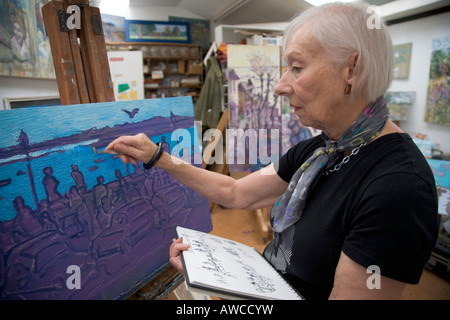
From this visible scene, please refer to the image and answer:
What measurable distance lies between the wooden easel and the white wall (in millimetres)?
3121

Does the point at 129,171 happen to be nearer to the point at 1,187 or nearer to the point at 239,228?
the point at 1,187

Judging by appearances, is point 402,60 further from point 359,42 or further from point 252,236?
point 359,42

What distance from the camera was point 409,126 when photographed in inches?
123

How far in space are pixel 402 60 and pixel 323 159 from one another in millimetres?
3033

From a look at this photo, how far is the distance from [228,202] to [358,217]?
2.05ft

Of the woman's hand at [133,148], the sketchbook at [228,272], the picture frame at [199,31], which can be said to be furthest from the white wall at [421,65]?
the picture frame at [199,31]

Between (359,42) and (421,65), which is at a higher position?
(421,65)

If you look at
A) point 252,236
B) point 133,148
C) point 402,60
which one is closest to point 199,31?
point 402,60

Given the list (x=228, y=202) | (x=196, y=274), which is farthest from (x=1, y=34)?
(x=196, y=274)


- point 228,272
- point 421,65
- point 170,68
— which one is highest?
point 170,68

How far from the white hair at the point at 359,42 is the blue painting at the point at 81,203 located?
2.35ft

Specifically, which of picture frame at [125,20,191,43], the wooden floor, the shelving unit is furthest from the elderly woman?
picture frame at [125,20,191,43]

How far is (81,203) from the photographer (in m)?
0.91

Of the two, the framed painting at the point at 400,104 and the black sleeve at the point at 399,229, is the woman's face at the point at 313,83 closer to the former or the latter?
the black sleeve at the point at 399,229
